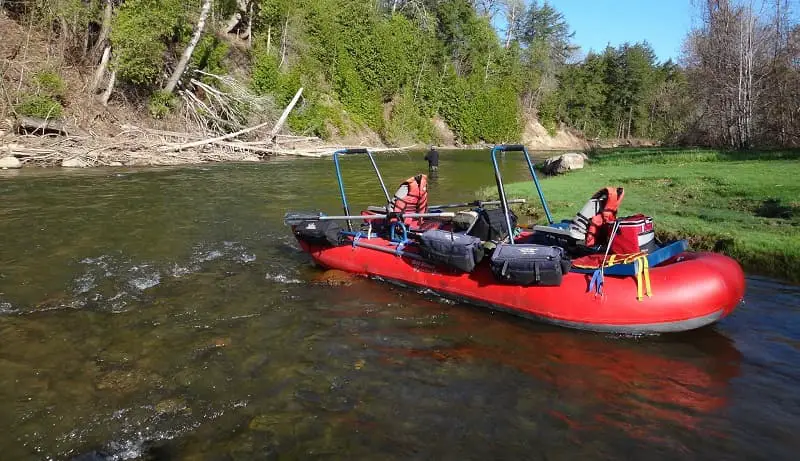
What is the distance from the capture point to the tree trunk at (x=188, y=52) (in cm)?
2466

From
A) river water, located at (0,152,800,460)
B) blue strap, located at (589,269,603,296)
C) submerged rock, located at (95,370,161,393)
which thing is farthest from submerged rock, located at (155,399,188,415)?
blue strap, located at (589,269,603,296)

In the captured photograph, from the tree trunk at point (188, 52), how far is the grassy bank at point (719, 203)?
1663 centimetres

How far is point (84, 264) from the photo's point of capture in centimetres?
832

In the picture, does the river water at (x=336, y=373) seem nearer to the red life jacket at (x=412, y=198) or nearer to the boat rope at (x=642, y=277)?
the boat rope at (x=642, y=277)

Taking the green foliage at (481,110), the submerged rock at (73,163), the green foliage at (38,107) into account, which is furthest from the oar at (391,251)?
the green foliage at (481,110)

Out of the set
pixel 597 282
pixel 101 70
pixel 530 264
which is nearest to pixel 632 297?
pixel 597 282

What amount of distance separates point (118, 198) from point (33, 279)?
659 centimetres

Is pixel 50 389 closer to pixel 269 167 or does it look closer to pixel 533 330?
pixel 533 330

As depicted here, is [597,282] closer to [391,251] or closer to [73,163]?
[391,251]

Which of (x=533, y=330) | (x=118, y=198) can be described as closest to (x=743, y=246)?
(x=533, y=330)

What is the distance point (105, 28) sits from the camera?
23.9 meters

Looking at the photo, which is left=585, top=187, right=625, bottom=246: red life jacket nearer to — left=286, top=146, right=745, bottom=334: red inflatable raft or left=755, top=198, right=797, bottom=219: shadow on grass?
left=286, top=146, right=745, bottom=334: red inflatable raft

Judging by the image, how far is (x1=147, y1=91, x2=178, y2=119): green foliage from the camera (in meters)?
25.0

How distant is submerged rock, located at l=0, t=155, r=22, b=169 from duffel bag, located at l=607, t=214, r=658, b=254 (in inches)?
741
